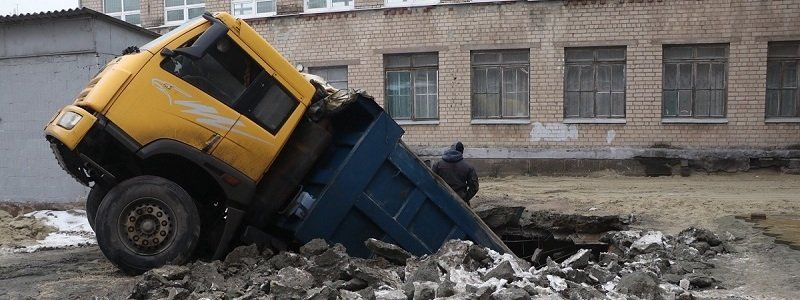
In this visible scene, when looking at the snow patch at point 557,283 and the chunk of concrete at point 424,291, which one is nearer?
the chunk of concrete at point 424,291

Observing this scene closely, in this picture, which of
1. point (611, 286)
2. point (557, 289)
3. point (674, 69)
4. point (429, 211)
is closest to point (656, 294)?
point (611, 286)

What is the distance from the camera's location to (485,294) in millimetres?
4672

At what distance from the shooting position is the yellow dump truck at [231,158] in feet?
18.9

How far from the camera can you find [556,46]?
15.2m

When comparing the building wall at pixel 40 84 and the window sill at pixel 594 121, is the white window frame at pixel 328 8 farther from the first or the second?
the building wall at pixel 40 84

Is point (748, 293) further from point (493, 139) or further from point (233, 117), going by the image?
point (493, 139)

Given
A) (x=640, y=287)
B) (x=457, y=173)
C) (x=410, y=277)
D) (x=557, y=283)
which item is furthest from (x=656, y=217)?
(x=410, y=277)

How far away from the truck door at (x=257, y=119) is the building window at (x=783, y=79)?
12.7 meters

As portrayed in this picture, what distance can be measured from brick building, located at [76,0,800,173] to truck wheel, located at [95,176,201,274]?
10584 mm

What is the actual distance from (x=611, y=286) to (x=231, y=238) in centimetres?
347

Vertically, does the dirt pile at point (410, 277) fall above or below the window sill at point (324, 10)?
below

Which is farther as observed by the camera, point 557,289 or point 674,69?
point 674,69

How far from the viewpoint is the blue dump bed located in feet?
20.1

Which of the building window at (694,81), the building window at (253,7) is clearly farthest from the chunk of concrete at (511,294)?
the building window at (253,7)
